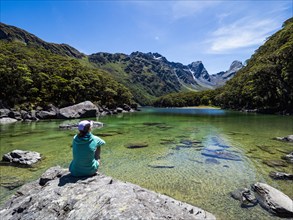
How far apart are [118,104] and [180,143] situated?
292 feet

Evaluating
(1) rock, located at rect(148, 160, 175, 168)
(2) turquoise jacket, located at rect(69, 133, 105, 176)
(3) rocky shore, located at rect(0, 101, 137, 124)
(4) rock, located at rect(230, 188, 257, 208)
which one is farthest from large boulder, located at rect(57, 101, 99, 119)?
(2) turquoise jacket, located at rect(69, 133, 105, 176)

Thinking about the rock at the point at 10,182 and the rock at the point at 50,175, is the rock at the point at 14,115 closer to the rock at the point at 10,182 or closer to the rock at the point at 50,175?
the rock at the point at 10,182

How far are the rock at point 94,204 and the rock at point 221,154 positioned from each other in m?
13.7

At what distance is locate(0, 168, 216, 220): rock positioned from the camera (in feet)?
16.6

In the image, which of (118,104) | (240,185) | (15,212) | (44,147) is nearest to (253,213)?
(240,185)

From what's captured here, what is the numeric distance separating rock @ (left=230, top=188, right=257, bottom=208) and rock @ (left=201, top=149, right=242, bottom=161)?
281 inches

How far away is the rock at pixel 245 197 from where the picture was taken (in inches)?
390

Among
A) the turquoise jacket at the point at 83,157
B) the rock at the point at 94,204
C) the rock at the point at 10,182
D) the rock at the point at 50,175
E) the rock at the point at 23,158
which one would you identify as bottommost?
the rock at the point at 10,182

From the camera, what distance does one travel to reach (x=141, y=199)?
18.7ft

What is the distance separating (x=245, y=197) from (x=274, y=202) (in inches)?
53.1

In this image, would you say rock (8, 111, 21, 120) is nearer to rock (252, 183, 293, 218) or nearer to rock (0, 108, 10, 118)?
rock (0, 108, 10, 118)

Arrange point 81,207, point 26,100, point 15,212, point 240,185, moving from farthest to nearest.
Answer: point 26,100 → point 240,185 → point 15,212 → point 81,207

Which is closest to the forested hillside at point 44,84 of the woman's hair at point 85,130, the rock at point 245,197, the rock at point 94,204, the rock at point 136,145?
the rock at point 136,145

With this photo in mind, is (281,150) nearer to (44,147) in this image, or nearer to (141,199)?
(141,199)
